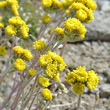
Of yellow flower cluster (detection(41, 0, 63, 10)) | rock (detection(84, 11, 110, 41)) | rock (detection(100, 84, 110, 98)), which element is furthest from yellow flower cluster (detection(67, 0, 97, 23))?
rock (detection(84, 11, 110, 41))

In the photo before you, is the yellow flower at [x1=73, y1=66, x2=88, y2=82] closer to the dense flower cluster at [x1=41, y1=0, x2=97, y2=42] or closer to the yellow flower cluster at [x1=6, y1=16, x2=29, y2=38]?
the dense flower cluster at [x1=41, y1=0, x2=97, y2=42]

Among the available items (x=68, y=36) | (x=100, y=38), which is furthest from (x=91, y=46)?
(x=68, y=36)

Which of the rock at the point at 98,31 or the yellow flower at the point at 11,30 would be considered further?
the rock at the point at 98,31

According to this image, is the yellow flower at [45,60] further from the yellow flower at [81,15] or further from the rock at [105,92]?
the rock at [105,92]

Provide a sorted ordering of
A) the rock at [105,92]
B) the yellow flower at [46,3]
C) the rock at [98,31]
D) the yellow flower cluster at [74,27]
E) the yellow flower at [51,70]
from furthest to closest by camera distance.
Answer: the rock at [98,31], the rock at [105,92], the yellow flower at [46,3], the yellow flower cluster at [74,27], the yellow flower at [51,70]

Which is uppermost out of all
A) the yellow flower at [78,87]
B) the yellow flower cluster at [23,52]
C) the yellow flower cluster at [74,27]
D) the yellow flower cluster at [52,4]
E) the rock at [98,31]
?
the yellow flower cluster at [52,4]

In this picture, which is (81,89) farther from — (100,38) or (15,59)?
(100,38)

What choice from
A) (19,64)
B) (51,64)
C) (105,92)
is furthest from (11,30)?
(105,92)

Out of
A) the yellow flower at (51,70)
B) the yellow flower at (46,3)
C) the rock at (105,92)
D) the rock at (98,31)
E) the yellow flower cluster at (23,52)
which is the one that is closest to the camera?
the yellow flower at (51,70)

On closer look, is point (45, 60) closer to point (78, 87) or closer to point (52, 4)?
point (78, 87)

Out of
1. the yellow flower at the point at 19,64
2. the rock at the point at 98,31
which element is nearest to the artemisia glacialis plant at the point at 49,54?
the yellow flower at the point at 19,64

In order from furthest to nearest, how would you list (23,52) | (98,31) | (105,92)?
(98,31), (105,92), (23,52)
